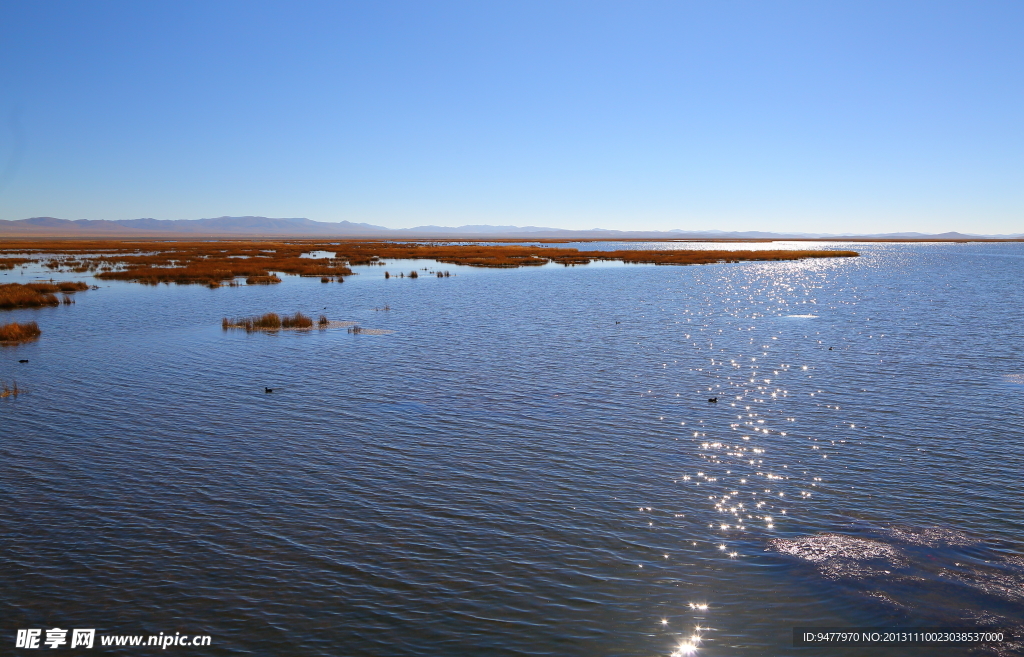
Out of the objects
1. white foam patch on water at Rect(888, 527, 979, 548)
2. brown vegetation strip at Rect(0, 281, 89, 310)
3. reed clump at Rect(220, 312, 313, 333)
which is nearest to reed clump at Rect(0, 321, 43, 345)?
reed clump at Rect(220, 312, 313, 333)

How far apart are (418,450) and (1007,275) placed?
97.5 metres

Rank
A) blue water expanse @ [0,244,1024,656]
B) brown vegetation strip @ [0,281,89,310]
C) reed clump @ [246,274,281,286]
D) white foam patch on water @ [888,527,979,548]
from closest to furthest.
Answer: blue water expanse @ [0,244,1024,656] < white foam patch on water @ [888,527,979,548] < brown vegetation strip @ [0,281,89,310] < reed clump @ [246,274,281,286]

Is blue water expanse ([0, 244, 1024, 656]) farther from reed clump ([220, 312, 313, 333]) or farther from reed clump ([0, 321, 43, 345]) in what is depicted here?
reed clump ([220, 312, 313, 333])

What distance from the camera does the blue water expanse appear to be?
32.7 ft

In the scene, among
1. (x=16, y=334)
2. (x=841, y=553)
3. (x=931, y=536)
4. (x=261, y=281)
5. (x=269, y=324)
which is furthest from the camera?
(x=261, y=281)

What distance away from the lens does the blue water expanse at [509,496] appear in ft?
32.7

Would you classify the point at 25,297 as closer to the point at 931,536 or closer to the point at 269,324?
the point at 269,324

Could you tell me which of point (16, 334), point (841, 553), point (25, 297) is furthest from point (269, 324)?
point (841, 553)

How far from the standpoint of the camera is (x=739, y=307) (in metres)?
51.4

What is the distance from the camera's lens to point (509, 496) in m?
14.1

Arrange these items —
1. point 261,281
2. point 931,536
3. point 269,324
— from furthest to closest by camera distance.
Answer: point 261,281 → point 269,324 → point 931,536

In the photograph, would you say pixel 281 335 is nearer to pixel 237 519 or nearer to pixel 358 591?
pixel 237 519

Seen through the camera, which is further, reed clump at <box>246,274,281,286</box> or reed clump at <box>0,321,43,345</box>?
reed clump at <box>246,274,281,286</box>

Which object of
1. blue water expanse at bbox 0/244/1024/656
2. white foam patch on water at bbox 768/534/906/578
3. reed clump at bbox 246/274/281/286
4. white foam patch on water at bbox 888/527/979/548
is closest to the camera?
blue water expanse at bbox 0/244/1024/656
